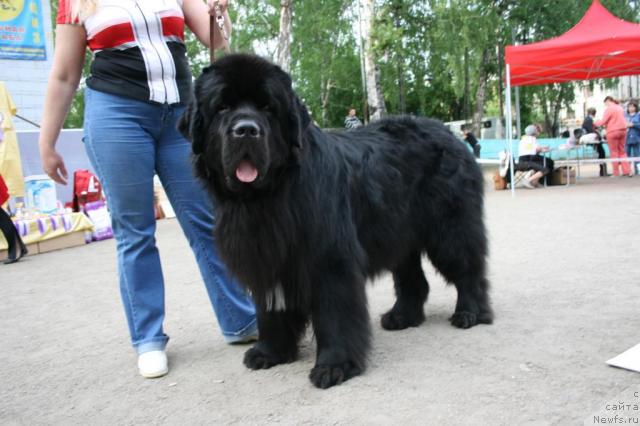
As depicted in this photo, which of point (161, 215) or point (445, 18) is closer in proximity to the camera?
point (161, 215)

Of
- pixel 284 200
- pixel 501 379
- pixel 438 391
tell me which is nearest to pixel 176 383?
pixel 284 200

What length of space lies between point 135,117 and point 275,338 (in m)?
1.30

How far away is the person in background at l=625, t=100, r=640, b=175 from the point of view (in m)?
13.4

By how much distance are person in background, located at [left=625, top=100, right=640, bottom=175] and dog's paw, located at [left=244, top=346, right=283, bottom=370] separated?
1312 centimetres

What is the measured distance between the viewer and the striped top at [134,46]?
2.68 m

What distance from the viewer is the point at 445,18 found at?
1775cm

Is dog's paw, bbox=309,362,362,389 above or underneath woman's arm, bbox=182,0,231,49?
underneath

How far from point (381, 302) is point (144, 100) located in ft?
6.97

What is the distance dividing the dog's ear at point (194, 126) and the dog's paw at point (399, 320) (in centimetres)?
157

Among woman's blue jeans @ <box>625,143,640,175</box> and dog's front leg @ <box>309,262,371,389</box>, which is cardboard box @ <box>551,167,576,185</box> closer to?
woman's blue jeans @ <box>625,143,640,175</box>

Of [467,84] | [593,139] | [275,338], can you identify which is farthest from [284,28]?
[467,84]

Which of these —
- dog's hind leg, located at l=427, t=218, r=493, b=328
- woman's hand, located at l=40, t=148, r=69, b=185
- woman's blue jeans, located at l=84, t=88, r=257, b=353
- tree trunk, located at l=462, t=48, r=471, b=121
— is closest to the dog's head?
woman's blue jeans, located at l=84, t=88, r=257, b=353

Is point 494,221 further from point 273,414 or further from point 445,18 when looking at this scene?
point 445,18

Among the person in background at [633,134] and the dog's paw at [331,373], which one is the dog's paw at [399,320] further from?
the person in background at [633,134]
